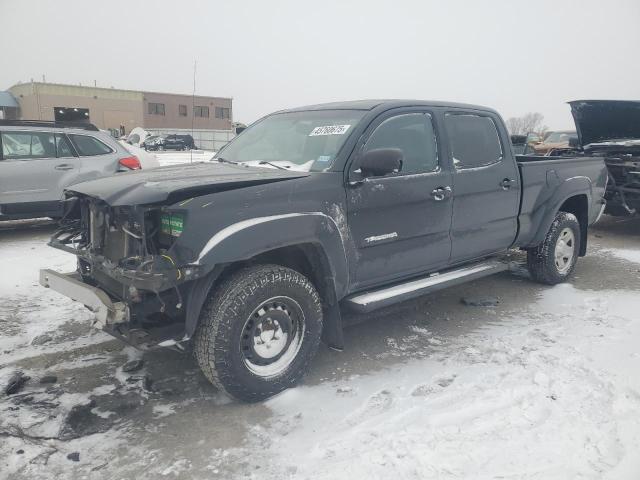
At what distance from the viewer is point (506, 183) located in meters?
4.93

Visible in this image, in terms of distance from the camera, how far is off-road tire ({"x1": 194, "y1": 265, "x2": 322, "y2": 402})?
3082 mm

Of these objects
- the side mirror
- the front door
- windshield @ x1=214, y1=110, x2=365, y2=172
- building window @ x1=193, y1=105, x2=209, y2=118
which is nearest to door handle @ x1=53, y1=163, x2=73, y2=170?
windshield @ x1=214, y1=110, x2=365, y2=172

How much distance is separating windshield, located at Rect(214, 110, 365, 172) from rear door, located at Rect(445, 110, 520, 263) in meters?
1.09

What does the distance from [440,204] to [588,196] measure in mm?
2751

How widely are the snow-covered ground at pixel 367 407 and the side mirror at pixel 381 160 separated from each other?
1.48 m

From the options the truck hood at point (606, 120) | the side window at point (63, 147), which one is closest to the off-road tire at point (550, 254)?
the truck hood at point (606, 120)

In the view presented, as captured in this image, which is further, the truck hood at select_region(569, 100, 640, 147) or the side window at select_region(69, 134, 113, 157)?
the truck hood at select_region(569, 100, 640, 147)

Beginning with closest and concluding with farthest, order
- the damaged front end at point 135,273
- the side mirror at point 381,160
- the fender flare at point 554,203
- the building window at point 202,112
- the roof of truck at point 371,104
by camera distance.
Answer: the damaged front end at point 135,273
the side mirror at point 381,160
the roof of truck at point 371,104
the fender flare at point 554,203
the building window at point 202,112

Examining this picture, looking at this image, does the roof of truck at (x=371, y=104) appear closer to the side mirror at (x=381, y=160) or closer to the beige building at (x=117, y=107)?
the side mirror at (x=381, y=160)

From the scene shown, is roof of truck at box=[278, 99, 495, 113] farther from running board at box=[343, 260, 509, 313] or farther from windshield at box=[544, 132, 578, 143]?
windshield at box=[544, 132, 578, 143]

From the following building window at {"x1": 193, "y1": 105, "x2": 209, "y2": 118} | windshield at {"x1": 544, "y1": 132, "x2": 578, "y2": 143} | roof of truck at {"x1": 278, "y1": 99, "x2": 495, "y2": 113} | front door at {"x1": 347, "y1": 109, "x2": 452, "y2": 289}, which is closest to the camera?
front door at {"x1": 347, "y1": 109, "x2": 452, "y2": 289}

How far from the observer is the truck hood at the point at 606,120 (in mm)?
8727

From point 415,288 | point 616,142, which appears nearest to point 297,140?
point 415,288

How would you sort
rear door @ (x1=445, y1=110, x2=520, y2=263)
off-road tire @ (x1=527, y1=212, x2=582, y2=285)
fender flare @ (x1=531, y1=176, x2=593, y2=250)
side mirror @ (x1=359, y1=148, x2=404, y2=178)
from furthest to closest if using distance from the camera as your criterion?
off-road tire @ (x1=527, y1=212, x2=582, y2=285) → fender flare @ (x1=531, y1=176, x2=593, y2=250) → rear door @ (x1=445, y1=110, x2=520, y2=263) → side mirror @ (x1=359, y1=148, x2=404, y2=178)
